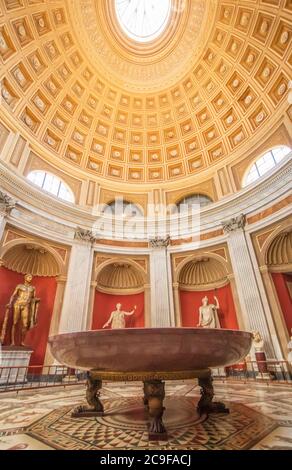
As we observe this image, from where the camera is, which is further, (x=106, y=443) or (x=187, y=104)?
(x=187, y=104)

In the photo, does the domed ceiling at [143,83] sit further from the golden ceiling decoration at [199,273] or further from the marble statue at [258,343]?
the marble statue at [258,343]

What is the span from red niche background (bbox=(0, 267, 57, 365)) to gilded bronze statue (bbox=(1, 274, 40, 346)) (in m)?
0.41

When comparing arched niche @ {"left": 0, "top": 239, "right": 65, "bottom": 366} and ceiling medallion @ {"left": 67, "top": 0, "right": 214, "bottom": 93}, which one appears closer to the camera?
arched niche @ {"left": 0, "top": 239, "right": 65, "bottom": 366}

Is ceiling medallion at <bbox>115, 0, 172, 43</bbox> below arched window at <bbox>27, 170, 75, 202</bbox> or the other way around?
the other way around

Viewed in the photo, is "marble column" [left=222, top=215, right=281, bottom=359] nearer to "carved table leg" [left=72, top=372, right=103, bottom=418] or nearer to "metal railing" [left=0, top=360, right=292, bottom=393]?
"metal railing" [left=0, top=360, right=292, bottom=393]

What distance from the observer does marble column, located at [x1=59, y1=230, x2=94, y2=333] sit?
8867mm

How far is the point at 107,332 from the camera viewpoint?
1.87 metres

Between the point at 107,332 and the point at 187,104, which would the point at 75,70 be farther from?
the point at 107,332

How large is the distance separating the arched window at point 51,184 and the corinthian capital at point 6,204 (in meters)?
1.91

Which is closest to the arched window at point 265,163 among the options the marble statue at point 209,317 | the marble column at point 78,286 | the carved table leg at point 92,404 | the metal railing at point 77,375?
the marble statue at point 209,317

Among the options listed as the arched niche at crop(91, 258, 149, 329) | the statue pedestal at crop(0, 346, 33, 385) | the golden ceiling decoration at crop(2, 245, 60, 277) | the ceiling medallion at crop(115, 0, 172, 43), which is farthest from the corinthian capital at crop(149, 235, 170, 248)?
the ceiling medallion at crop(115, 0, 172, 43)

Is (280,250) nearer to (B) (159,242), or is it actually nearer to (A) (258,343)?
(A) (258,343)

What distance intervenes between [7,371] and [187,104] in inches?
604
